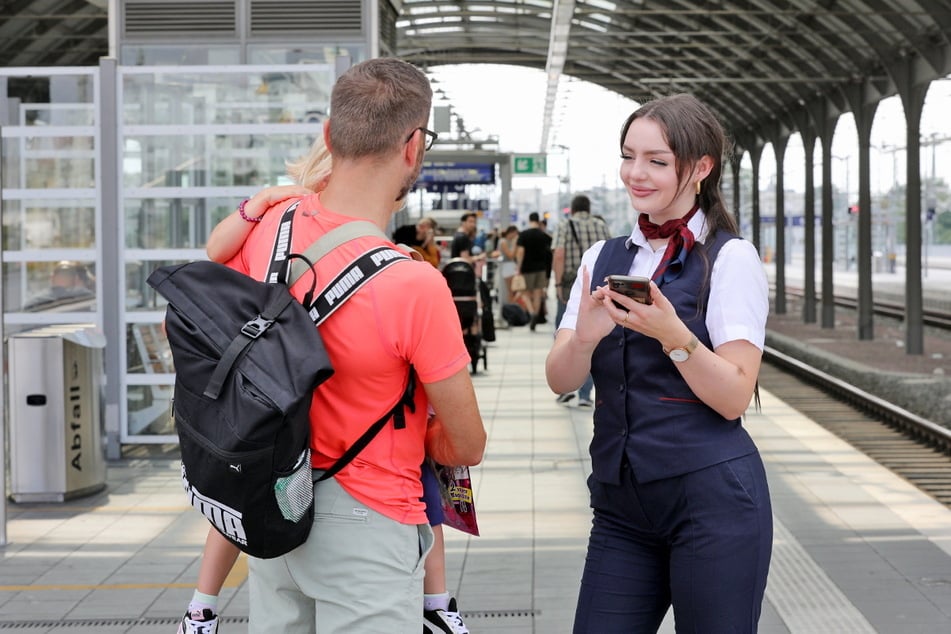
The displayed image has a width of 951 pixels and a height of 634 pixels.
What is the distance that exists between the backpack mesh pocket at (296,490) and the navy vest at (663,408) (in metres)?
0.68

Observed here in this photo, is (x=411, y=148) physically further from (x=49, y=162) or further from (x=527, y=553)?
(x=49, y=162)

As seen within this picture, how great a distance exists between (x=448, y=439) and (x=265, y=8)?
25.6 feet

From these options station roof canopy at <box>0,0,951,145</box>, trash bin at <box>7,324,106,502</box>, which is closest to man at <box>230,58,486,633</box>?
trash bin at <box>7,324,106,502</box>

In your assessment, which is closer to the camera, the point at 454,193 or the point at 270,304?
the point at 270,304

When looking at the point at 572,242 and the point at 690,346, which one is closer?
the point at 690,346

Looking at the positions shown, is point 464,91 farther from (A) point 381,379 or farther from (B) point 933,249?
(B) point 933,249

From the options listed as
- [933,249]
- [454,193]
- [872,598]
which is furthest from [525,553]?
[933,249]

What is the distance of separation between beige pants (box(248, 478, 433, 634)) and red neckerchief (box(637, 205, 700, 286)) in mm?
722

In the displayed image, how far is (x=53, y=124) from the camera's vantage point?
8672 millimetres

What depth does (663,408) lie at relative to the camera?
2.59m

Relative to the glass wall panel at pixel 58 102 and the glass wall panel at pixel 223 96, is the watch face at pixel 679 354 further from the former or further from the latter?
the glass wall panel at pixel 58 102

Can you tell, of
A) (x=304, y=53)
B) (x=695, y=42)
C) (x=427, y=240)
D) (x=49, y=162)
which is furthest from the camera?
(x=695, y=42)

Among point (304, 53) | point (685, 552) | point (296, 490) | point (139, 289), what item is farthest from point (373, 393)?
point (304, 53)

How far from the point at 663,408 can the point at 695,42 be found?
23.9m
